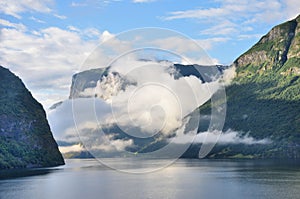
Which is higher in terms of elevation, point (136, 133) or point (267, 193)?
point (136, 133)

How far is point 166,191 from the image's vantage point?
117 m

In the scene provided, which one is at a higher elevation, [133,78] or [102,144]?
[133,78]

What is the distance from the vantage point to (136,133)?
65.8 metres

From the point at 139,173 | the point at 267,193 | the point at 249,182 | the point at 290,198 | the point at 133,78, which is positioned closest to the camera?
the point at 133,78

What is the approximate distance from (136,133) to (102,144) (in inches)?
641

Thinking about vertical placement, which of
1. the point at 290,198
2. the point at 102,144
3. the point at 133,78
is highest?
the point at 133,78

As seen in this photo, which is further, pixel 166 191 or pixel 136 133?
pixel 166 191

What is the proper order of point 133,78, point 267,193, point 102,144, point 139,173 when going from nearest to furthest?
1. point 133,78
2. point 102,144
3. point 267,193
4. point 139,173

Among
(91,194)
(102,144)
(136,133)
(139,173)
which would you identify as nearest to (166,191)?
(91,194)

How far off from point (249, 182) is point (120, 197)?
167 feet

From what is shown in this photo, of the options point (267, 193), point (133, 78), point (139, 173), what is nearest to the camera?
point (133, 78)

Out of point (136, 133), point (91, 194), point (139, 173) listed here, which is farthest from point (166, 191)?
point (139, 173)

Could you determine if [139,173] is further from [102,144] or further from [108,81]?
[108,81]

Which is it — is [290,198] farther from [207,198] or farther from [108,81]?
[108,81]
